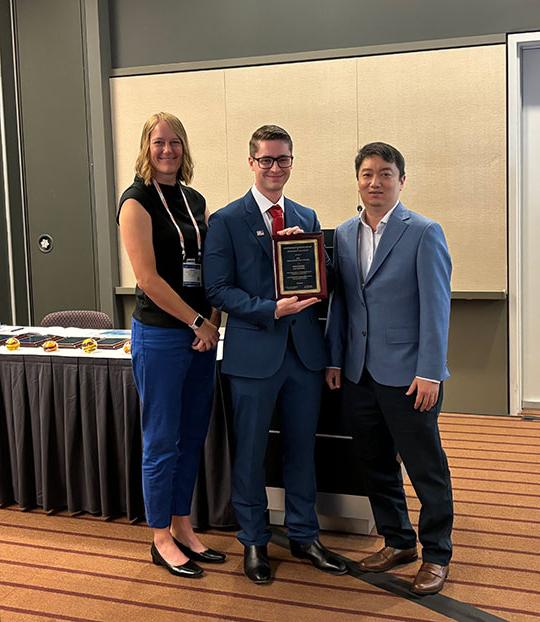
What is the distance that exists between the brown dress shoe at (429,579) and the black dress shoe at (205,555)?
0.76 metres

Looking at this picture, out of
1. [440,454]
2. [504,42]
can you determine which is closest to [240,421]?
[440,454]

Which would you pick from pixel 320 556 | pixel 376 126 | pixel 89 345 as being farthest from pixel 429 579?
pixel 376 126

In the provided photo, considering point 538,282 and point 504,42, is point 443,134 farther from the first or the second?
point 538,282

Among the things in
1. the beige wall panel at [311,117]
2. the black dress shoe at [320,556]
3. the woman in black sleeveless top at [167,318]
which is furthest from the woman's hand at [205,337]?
the beige wall panel at [311,117]

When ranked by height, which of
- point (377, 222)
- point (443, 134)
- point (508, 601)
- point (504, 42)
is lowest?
point (508, 601)

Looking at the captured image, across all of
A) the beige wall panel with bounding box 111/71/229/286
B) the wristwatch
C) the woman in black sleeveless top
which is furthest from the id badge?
the beige wall panel with bounding box 111/71/229/286

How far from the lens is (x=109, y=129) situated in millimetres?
5848

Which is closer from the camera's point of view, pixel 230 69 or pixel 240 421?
pixel 240 421

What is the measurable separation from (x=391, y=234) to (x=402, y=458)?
81cm

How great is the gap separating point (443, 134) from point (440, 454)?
2.90 metres

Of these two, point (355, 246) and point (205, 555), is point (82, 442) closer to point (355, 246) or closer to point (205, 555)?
point (205, 555)

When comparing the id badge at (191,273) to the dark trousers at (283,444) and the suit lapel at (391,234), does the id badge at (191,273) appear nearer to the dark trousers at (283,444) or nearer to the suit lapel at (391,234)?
the dark trousers at (283,444)

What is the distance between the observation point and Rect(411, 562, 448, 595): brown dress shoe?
2818 mm

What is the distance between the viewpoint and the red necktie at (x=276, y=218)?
285 centimetres
